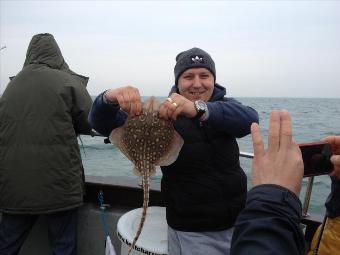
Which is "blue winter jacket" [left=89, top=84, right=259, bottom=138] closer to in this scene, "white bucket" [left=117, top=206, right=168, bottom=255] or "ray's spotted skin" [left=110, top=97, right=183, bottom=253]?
"ray's spotted skin" [left=110, top=97, right=183, bottom=253]

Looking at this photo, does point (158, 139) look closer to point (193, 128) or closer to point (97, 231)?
point (193, 128)

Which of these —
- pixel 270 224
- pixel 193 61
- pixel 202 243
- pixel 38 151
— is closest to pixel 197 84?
pixel 193 61

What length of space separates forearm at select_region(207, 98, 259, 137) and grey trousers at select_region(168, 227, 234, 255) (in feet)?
2.76

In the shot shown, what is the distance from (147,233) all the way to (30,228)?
1.50 m

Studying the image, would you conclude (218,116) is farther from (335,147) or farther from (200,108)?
(335,147)

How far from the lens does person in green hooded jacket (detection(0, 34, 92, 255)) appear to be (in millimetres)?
3855

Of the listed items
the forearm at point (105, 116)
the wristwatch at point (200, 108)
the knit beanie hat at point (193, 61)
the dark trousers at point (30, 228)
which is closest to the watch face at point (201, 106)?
the wristwatch at point (200, 108)

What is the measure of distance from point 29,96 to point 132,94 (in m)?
1.68

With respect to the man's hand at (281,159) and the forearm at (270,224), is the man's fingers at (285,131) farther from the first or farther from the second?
the forearm at (270,224)

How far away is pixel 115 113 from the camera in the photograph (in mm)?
3150

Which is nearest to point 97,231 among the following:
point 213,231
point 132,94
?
point 213,231

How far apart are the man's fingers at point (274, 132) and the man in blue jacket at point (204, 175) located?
1512 millimetres

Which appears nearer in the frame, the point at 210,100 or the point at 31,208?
the point at 210,100

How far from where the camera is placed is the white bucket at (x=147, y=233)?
3219 mm
